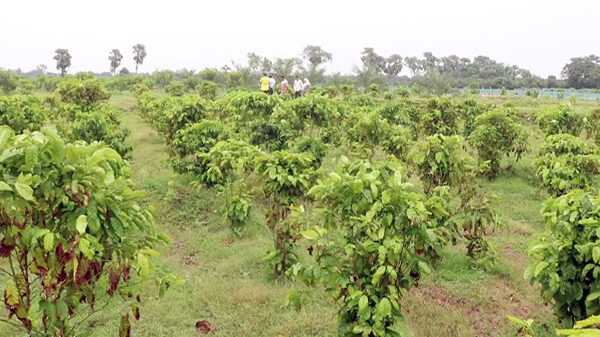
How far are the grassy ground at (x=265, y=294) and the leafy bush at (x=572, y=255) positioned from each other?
1128 millimetres

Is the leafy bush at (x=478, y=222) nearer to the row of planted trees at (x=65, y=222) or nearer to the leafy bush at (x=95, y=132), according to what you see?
the row of planted trees at (x=65, y=222)

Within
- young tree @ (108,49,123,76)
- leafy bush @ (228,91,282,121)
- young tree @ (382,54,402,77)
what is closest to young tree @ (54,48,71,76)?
young tree @ (108,49,123,76)

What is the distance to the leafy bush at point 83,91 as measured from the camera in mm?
10953

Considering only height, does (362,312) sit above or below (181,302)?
above

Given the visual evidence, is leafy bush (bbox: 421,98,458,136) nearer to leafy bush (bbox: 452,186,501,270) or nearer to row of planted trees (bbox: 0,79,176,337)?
leafy bush (bbox: 452,186,501,270)

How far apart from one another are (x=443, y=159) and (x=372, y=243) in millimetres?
3040

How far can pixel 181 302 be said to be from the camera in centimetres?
496

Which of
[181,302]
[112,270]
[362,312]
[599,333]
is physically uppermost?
[599,333]

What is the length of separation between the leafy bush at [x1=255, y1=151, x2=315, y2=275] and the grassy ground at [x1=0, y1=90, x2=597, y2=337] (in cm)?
33

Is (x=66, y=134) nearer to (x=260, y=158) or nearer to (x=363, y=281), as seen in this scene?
(x=260, y=158)

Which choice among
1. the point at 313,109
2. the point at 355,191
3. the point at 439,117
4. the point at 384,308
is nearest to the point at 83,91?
the point at 313,109

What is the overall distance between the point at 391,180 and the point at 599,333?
6.52 feet

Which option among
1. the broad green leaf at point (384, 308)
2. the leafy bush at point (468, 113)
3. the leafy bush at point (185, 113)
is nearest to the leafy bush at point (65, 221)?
the broad green leaf at point (384, 308)

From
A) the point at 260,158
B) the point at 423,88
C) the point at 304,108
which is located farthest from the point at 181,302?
the point at 423,88
